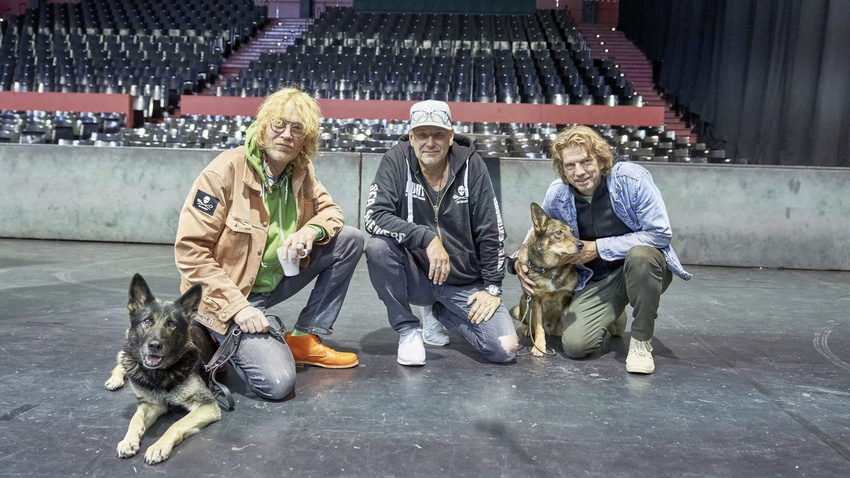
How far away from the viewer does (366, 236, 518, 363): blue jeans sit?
3490 mm

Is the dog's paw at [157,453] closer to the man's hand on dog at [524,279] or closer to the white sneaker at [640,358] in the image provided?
the man's hand on dog at [524,279]

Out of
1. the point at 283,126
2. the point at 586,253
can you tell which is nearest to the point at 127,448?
the point at 283,126

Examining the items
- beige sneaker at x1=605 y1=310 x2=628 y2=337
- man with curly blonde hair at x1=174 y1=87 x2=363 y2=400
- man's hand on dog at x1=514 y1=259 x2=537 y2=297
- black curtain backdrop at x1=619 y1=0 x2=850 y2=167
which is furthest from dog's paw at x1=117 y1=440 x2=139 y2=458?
black curtain backdrop at x1=619 y1=0 x2=850 y2=167

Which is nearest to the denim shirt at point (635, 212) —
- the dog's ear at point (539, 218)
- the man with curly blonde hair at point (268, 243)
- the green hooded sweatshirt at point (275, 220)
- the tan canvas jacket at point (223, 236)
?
the dog's ear at point (539, 218)

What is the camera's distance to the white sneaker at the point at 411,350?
3438 millimetres

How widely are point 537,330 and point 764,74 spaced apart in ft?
40.7

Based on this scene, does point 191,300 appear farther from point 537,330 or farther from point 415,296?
point 537,330

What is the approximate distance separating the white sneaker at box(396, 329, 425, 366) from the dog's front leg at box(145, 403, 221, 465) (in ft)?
3.28

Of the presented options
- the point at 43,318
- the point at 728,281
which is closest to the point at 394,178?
the point at 43,318

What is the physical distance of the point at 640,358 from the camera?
3.45 m

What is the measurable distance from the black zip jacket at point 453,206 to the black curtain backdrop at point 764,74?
9.74m

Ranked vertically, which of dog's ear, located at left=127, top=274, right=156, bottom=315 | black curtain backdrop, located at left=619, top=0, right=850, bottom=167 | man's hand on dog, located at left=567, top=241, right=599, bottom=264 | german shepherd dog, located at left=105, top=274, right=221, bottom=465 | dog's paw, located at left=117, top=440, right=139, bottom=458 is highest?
black curtain backdrop, located at left=619, top=0, right=850, bottom=167

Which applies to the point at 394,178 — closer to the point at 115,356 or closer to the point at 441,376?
the point at 441,376

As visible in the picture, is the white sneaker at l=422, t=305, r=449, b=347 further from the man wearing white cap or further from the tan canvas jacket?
the tan canvas jacket
